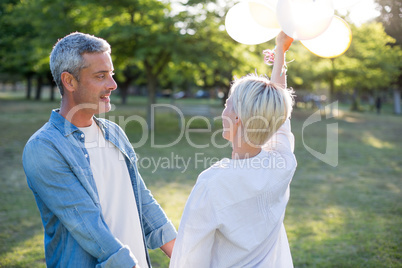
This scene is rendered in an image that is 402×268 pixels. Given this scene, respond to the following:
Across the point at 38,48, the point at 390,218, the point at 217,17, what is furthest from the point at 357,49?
the point at 390,218

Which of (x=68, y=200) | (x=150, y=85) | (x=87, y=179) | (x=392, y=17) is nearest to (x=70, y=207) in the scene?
(x=68, y=200)

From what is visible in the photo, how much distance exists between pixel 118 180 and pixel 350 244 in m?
3.89

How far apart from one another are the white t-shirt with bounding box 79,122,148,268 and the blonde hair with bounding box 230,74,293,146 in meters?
0.79

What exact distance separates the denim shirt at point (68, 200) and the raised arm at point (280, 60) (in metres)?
1.19

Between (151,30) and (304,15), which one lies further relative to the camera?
(151,30)

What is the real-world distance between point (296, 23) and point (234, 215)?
113cm

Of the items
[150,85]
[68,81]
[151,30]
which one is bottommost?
[68,81]

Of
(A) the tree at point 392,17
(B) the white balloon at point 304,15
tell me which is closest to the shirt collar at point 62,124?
(B) the white balloon at point 304,15

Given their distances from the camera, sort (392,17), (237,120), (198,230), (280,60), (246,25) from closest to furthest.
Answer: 1. (198,230)
2. (237,120)
3. (280,60)
4. (246,25)
5. (392,17)

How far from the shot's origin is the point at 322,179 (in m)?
8.61

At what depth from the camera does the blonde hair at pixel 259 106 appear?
1.80 meters

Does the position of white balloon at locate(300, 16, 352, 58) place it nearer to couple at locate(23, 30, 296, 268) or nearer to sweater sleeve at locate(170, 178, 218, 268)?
couple at locate(23, 30, 296, 268)

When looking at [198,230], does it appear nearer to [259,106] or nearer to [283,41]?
[259,106]

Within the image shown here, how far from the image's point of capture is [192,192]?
1.81 m
